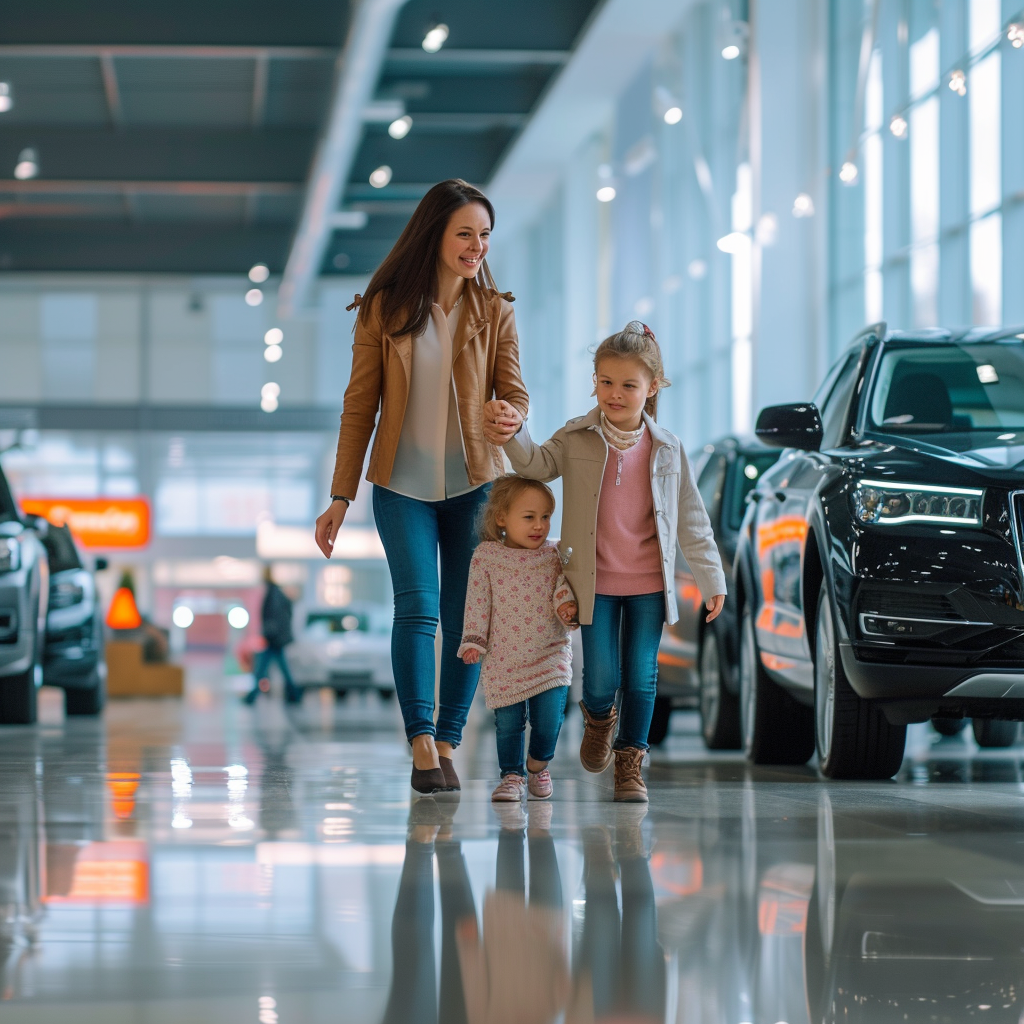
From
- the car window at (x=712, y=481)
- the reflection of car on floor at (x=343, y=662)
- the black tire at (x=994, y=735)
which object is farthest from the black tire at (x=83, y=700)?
the reflection of car on floor at (x=343, y=662)

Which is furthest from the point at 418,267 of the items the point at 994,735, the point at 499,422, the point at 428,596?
the point at 994,735

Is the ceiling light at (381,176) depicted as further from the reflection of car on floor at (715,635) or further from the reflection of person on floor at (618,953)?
the reflection of person on floor at (618,953)

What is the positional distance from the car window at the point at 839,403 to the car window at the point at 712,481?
253 cm

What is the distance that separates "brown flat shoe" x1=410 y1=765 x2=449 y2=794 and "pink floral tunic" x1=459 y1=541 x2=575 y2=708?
256mm

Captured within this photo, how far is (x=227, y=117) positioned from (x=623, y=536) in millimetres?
21653

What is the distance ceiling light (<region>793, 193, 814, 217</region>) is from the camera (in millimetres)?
16688

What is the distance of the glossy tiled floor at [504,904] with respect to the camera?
2.37m

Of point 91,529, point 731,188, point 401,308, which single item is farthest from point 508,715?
point 91,529

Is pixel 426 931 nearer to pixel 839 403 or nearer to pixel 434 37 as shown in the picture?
pixel 839 403

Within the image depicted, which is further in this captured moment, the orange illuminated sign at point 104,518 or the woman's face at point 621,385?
the orange illuminated sign at point 104,518

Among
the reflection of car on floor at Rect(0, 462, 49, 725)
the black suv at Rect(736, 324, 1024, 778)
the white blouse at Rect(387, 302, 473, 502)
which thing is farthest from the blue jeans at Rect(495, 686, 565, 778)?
the reflection of car on floor at Rect(0, 462, 49, 725)

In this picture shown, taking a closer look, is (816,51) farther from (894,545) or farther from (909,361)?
(894,545)

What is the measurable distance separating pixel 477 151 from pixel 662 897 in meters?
25.4

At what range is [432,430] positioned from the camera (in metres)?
5.05
